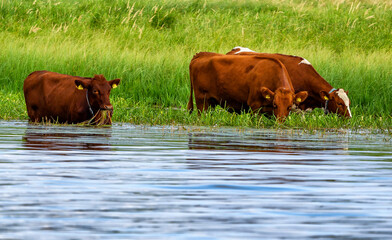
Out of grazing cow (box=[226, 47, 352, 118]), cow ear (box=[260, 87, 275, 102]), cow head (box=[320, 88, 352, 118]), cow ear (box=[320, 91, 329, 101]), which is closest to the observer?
cow ear (box=[260, 87, 275, 102])

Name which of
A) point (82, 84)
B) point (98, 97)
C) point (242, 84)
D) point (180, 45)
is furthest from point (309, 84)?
point (180, 45)

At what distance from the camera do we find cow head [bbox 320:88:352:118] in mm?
14219

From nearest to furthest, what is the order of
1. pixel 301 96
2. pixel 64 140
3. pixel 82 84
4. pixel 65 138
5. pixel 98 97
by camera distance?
pixel 64 140 < pixel 65 138 < pixel 98 97 < pixel 82 84 < pixel 301 96

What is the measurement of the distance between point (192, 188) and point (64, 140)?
13.5ft

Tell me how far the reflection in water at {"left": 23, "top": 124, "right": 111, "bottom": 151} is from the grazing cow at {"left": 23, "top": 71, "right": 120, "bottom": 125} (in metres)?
0.53

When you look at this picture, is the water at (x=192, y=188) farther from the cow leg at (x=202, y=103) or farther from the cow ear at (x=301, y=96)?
the cow leg at (x=202, y=103)

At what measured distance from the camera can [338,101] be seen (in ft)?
46.9

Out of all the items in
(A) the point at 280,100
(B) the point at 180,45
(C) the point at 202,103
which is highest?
(A) the point at 280,100

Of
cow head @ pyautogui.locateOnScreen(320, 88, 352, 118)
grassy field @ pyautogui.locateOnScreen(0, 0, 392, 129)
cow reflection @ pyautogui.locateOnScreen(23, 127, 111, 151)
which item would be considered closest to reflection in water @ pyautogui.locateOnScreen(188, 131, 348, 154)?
cow reflection @ pyautogui.locateOnScreen(23, 127, 111, 151)

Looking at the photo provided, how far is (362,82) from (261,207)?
11157 mm

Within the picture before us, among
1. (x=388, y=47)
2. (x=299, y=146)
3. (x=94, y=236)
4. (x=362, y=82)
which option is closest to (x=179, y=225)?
(x=94, y=236)

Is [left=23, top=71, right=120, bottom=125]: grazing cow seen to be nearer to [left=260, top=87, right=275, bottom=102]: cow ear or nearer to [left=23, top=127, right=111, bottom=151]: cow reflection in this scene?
[left=23, top=127, right=111, bottom=151]: cow reflection

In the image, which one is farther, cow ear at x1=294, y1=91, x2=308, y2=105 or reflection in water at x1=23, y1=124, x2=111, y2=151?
cow ear at x1=294, y1=91, x2=308, y2=105

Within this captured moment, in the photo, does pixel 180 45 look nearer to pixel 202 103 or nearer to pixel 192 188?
pixel 202 103
